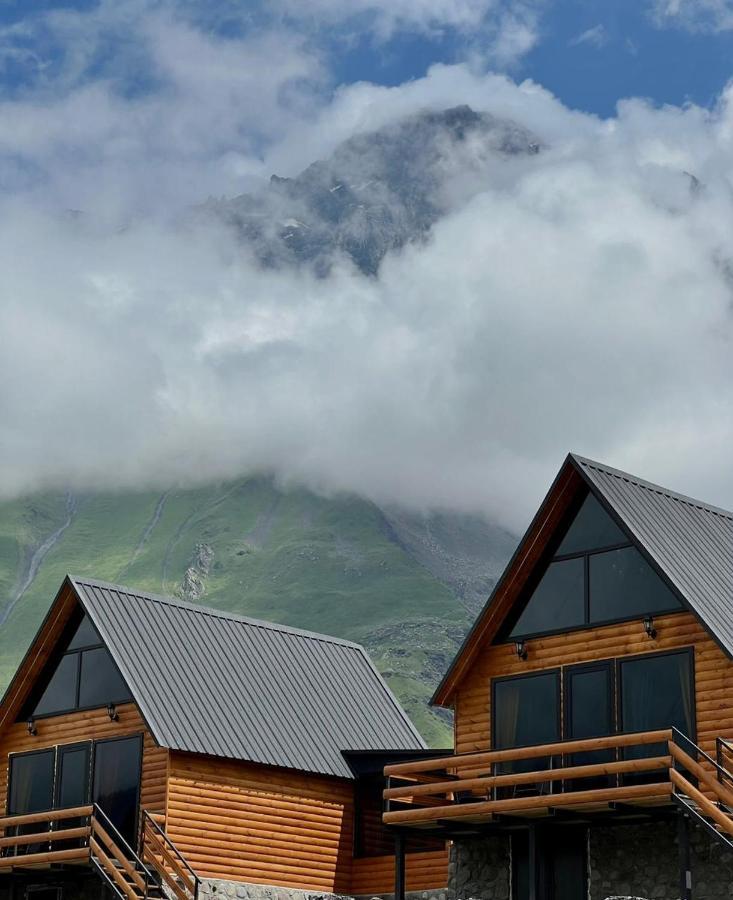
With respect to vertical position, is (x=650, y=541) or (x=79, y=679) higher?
(x=650, y=541)

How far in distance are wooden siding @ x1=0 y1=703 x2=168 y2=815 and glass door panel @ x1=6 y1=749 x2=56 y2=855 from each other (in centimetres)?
24

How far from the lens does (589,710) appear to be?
31500mm

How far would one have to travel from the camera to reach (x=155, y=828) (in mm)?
34688

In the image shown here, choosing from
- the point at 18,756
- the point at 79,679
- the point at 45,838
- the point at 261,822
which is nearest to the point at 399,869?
the point at 261,822

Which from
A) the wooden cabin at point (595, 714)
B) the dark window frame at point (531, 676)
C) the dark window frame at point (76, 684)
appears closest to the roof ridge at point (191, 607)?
the dark window frame at point (76, 684)

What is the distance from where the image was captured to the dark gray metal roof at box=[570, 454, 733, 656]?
30141mm

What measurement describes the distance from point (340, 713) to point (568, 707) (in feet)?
35.5

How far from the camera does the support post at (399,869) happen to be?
1261 inches

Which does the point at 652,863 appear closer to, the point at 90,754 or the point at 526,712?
the point at 526,712

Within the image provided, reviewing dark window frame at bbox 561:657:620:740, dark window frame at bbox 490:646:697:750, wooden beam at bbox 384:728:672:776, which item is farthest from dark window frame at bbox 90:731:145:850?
dark window frame at bbox 561:657:620:740

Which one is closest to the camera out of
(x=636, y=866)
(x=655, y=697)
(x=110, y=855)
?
(x=636, y=866)

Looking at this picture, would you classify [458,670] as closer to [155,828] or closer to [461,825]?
[461,825]

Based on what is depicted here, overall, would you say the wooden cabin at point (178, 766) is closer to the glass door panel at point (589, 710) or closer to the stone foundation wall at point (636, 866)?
the stone foundation wall at point (636, 866)

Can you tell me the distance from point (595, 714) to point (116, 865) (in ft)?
37.0
